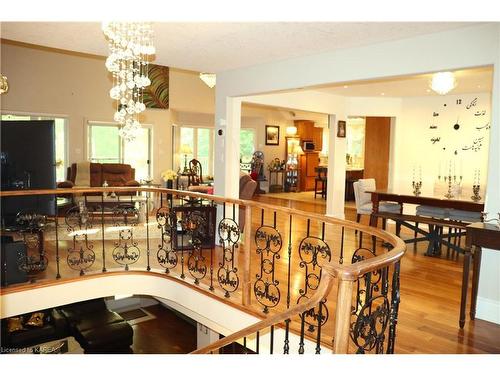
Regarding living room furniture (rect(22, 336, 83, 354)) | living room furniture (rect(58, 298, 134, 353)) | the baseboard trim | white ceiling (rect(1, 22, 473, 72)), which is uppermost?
white ceiling (rect(1, 22, 473, 72))

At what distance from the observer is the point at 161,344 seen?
8.75m

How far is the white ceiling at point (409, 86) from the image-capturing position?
677 cm

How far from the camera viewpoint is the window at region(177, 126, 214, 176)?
1302cm

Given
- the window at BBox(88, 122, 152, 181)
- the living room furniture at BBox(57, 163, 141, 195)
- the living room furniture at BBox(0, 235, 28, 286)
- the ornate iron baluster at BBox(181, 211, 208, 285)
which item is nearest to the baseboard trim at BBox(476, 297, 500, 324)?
the ornate iron baluster at BBox(181, 211, 208, 285)

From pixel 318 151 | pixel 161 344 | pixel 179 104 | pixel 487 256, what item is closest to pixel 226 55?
pixel 487 256

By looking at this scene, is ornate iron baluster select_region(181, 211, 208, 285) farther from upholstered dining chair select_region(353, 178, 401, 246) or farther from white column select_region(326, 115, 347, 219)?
white column select_region(326, 115, 347, 219)

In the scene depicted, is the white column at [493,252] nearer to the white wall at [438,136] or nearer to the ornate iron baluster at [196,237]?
the ornate iron baluster at [196,237]

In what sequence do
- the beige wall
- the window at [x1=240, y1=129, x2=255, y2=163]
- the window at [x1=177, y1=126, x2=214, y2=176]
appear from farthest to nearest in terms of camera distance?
the window at [x1=240, y1=129, x2=255, y2=163]
the window at [x1=177, y1=126, x2=214, y2=176]
the beige wall

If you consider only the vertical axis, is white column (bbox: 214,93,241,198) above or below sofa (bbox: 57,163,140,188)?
above

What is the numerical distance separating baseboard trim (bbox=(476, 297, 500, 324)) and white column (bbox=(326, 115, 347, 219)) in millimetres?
5239

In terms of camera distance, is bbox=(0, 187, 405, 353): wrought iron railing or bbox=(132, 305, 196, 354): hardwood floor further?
bbox=(132, 305, 196, 354): hardwood floor

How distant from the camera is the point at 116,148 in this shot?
1138cm
